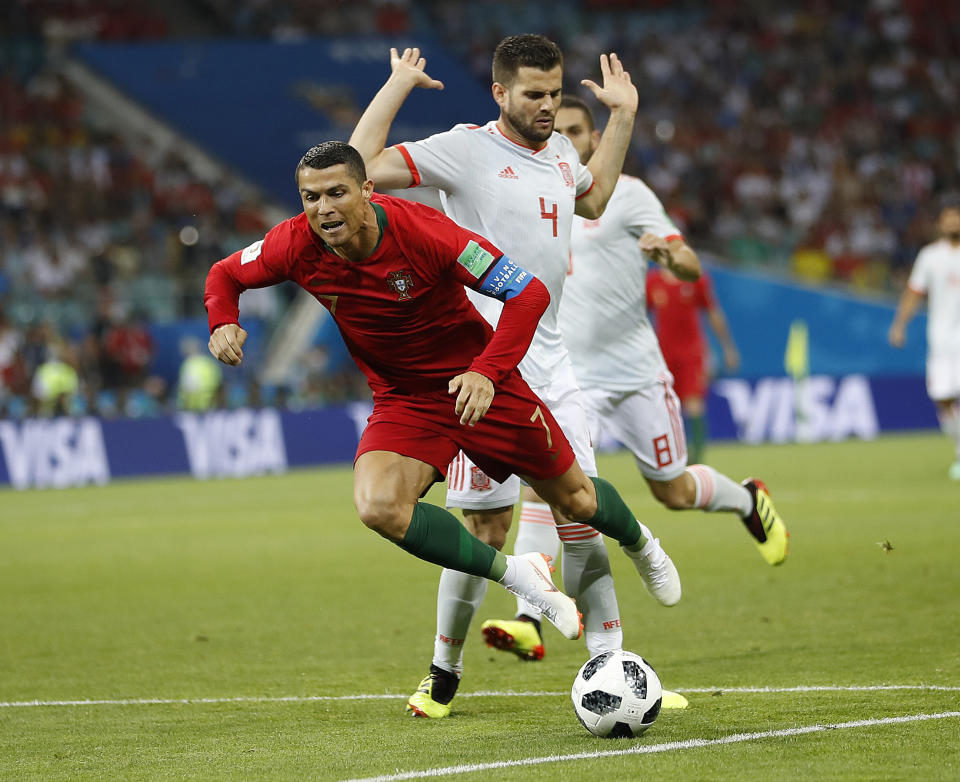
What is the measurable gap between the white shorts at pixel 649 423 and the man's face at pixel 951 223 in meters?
7.55

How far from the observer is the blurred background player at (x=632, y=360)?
770cm

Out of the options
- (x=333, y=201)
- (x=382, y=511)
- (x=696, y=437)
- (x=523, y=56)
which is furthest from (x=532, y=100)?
(x=696, y=437)

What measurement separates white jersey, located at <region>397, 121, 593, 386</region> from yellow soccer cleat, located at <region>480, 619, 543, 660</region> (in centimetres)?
103

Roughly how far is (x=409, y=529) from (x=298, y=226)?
1161 mm

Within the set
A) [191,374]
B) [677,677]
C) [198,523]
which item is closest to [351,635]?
[677,677]

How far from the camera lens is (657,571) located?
6078 millimetres

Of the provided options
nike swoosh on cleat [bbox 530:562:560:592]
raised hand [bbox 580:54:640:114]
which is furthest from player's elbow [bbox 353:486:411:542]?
raised hand [bbox 580:54:640:114]

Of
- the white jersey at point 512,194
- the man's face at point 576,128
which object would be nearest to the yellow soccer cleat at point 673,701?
the white jersey at point 512,194

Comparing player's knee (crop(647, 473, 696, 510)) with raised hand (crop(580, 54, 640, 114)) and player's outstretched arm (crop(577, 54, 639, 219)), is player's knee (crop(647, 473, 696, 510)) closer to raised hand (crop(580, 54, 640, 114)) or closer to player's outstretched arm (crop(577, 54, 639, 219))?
player's outstretched arm (crop(577, 54, 639, 219))

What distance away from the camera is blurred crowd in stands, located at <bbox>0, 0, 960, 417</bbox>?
23.8 m

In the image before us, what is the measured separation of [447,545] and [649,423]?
2604mm

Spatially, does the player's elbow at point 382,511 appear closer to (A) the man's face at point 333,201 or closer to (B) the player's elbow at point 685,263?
(A) the man's face at point 333,201

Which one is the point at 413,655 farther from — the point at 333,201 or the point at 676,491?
the point at 333,201

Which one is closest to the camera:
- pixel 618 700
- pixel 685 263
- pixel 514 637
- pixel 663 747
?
pixel 663 747
